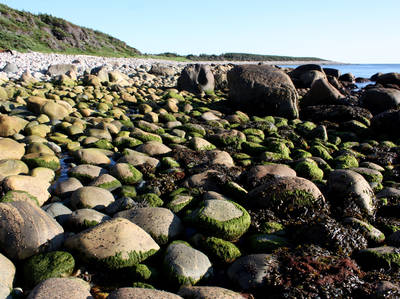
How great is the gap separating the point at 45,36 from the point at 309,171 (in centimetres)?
3198

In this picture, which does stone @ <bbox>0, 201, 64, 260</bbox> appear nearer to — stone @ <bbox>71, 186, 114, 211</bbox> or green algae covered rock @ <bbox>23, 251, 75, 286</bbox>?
green algae covered rock @ <bbox>23, 251, 75, 286</bbox>

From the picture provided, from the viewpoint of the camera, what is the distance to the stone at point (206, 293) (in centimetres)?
294

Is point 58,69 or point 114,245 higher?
point 58,69

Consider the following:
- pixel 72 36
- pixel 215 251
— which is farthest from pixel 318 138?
pixel 72 36

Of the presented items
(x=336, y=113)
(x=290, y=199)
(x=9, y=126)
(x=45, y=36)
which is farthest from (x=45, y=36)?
(x=290, y=199)

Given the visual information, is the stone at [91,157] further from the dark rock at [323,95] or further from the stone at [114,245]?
the dark rock at [323,95]

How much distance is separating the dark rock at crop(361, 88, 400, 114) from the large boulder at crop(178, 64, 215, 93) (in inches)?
261

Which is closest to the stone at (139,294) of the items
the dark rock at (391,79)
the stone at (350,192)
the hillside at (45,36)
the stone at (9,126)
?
the stone at (350,192)

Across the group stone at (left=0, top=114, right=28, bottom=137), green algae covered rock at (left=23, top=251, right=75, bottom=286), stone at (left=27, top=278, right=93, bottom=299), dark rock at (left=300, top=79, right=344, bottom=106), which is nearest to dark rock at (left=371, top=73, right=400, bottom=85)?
dark rock at (left=300, top=79, right=344, bottom=106)

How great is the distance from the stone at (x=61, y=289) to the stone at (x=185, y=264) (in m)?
0.81

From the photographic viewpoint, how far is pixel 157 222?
13.2 ft

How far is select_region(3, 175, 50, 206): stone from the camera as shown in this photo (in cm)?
452

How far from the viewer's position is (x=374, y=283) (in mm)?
3340

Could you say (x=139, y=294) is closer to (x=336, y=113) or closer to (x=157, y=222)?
(x=157, y=222)
